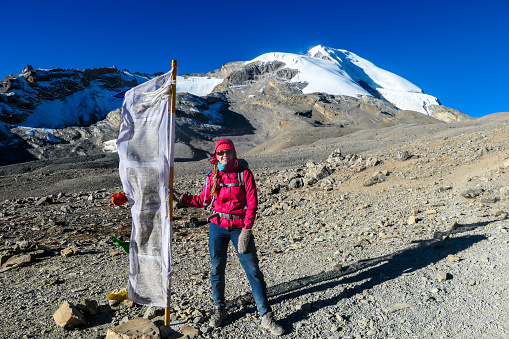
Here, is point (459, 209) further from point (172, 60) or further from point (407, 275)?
point (172, 60)

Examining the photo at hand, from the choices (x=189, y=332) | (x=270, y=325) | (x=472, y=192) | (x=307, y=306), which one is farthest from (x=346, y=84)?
(x=189, y=332)

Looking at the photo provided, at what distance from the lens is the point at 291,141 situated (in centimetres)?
4928


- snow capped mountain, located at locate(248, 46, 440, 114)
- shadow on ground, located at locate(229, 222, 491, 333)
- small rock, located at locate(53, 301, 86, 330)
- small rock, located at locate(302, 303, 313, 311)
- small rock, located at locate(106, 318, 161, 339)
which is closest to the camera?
small rock, located at locate(106, 318, 161, 339)

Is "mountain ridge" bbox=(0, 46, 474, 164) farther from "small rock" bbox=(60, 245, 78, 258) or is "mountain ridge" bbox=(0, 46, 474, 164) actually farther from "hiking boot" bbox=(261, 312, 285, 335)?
"hiking boot" bbox=(261, 312, 285, 335)

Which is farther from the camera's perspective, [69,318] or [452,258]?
[452,258]

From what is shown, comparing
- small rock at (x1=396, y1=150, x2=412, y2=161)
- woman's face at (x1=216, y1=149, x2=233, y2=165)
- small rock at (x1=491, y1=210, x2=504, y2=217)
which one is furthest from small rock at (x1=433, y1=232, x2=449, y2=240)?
small rock at (x1=396, y1=150, x2=412, y2=161)

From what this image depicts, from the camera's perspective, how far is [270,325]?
3303 millimetres

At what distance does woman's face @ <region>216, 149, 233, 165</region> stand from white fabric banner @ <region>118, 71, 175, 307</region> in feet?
1.64

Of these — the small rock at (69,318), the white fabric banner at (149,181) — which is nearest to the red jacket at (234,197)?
the white fabric banner at (149,181)

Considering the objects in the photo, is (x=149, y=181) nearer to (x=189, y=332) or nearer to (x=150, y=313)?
(x=150, y=313)

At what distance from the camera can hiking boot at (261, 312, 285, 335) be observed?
3240 millimetres

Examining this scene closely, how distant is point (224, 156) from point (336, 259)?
3.08m

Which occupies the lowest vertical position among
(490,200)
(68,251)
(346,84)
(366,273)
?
(68,251)

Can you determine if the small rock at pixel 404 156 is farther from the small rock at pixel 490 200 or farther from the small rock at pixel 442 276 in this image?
the small rock at pixel 442 276
